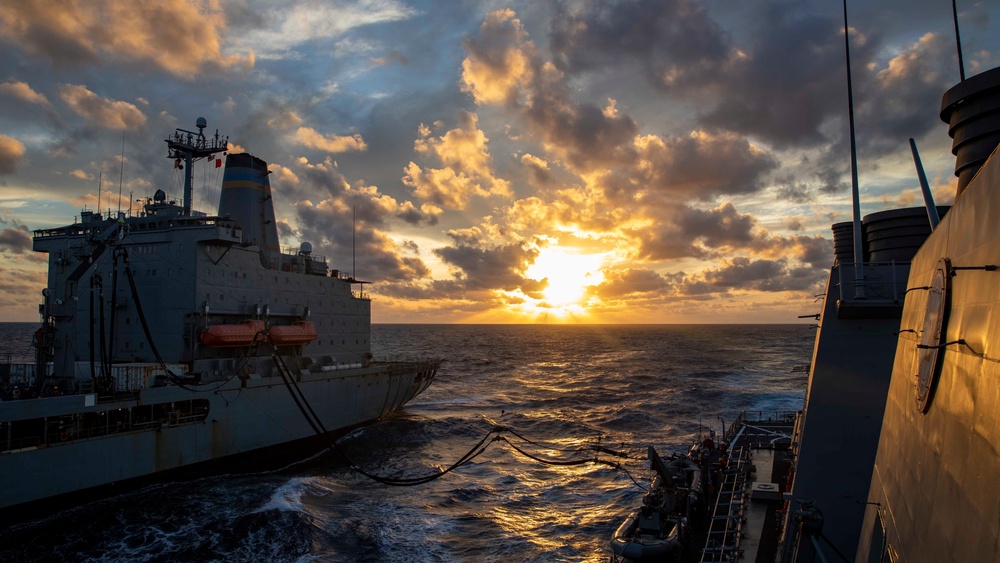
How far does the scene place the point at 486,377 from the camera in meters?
68.8

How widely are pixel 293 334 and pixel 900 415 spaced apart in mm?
27920

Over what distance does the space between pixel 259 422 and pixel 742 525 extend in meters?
21.6

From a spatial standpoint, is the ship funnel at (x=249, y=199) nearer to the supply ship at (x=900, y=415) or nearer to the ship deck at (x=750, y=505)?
the ship deck at (x=750, y=505)

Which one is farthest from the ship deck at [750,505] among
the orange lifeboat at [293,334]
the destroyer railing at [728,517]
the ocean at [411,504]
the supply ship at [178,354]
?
the orange lifeboat at [293,334]

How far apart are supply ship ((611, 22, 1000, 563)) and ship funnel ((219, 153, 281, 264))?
2762 centimetres

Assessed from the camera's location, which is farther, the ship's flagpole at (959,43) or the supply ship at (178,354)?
the supply ship at (178,354)

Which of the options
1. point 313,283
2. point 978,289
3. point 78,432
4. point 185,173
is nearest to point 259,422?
point 78,432

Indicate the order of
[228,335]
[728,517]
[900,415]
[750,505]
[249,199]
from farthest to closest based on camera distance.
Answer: [249,199] < [228,335] < [750,505] < [728,517] < [900,415]

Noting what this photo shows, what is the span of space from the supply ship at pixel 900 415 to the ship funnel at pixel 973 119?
2 cm

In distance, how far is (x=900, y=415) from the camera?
6785 millimetres

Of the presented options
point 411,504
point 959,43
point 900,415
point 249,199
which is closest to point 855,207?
point 959,43

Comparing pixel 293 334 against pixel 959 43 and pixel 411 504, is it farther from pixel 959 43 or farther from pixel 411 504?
pixel 959 43

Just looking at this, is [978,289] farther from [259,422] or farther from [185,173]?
[185,173]

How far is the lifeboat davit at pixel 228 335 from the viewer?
85.3ft
